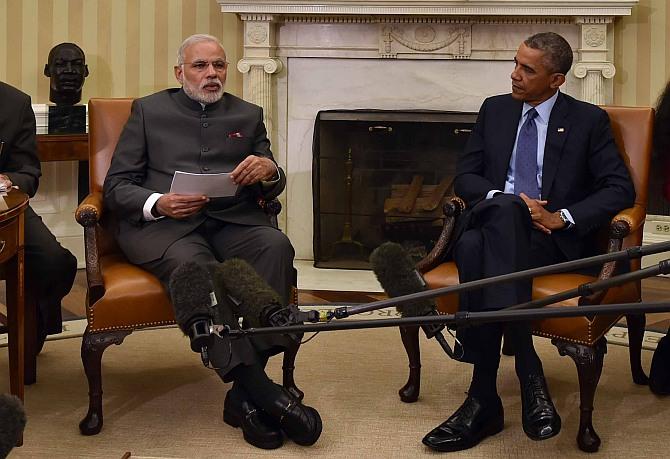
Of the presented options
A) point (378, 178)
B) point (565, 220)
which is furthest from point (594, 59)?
point (565, 220)

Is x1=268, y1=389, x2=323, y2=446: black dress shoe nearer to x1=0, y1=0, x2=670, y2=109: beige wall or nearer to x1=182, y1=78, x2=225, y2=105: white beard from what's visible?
x1=182, y1=78, x2=225, y2=105: white beard

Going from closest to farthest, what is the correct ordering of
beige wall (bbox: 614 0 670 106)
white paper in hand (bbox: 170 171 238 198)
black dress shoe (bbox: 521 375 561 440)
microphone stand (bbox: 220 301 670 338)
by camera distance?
microphone stand (bbox: 220 301 670 338), black dress shoe (bbox: 521 375 561 440), white paper in hand (bbox: 170 171 238 198), beige wall (bbox: 614 0 670 106)

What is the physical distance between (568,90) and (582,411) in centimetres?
289

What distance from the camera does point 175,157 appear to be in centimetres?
331

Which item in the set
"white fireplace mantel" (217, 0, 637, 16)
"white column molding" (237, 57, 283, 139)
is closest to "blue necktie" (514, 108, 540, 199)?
"white fireplace mantel" (217, 0, 637, 16)

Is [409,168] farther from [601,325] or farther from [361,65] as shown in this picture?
[601,325]

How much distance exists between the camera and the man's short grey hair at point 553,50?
323cm

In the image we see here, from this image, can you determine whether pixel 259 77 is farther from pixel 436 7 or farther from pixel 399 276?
pixel 399 276

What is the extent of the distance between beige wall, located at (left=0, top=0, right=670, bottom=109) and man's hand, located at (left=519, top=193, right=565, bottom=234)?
9.36 ft

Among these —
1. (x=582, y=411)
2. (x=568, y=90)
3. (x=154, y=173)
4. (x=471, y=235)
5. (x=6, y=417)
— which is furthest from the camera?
(x=568, y=90)

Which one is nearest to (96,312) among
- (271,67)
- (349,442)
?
(349,442)

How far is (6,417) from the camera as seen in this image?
1.48 metres

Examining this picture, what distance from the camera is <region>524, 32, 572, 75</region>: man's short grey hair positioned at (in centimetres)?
323

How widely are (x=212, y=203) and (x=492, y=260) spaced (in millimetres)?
966
